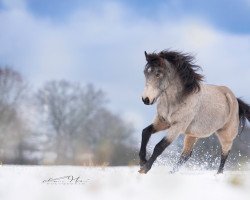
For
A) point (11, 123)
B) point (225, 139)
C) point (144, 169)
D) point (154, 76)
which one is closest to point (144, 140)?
point (144, 169)

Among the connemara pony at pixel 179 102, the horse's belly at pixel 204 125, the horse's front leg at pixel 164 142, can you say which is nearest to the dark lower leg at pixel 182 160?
the connemara pony at pixel 179 102

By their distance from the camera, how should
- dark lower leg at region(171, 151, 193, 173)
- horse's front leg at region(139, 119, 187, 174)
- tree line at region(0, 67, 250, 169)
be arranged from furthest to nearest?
tree line at region(0, 67, 250, 169)
dark lower leg at region(171, 151, 193, 173)
horse's front leg at region(139, 119, 187, 174)

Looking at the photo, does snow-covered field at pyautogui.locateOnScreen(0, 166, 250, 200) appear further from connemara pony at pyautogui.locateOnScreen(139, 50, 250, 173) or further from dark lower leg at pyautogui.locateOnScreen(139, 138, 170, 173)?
connemara pony at pyautogui.locateOnScreen(139, 50, 250, 173)

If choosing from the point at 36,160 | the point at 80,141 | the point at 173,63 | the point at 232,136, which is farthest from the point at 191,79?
the point at 80,141

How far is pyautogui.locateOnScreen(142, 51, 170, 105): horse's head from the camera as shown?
7574 mm

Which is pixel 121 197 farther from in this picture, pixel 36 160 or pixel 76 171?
pixel 36 160

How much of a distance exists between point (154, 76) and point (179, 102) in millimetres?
762

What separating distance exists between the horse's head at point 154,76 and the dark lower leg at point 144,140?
0.69 metres

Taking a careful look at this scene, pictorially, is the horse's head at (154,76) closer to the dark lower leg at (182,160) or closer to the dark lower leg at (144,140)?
the dark lower leg at (144,140)

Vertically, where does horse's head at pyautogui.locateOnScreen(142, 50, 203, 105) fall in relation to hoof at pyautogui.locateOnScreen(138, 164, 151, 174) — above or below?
above

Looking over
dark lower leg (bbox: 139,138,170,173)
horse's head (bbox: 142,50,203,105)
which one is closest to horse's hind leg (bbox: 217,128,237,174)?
horse's head (bbox: 142,50,203,105)

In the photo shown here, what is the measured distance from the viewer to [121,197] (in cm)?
476
